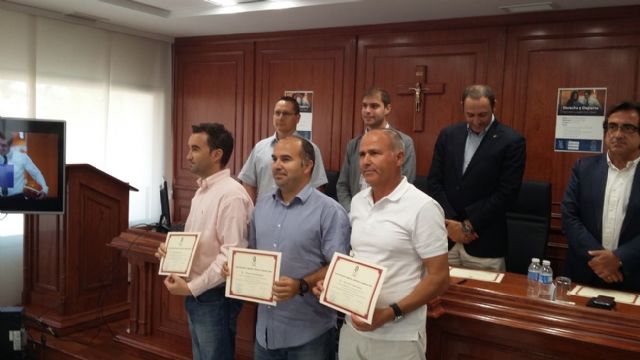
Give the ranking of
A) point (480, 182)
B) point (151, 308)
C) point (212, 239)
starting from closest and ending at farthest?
1. point (212, 239)
2. point (480, 182)
3. point (151, 308)

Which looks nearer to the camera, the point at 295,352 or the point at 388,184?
the point at 388,184

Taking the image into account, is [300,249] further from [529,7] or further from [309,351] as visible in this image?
[529,7]

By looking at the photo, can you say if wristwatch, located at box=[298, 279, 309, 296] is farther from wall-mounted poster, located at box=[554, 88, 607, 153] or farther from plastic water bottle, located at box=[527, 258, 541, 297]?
wall-mounted poster, located at box=[554, 88, 607, 153]

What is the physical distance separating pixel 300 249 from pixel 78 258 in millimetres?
2470

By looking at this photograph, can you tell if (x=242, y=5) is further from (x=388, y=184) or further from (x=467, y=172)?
(x=388, y=184)

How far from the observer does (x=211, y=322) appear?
2.17 metres

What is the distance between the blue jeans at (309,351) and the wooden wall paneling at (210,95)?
3.55 m

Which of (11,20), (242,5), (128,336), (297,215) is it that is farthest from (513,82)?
(11,20)

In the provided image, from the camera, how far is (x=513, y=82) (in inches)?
161

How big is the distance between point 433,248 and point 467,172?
3.92 ft

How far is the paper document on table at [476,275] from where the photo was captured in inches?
89.6

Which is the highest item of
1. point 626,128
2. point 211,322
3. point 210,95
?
point 210,95

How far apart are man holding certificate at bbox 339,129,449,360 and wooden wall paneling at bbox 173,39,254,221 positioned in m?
3.77

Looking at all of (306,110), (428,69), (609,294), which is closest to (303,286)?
(609,294)
